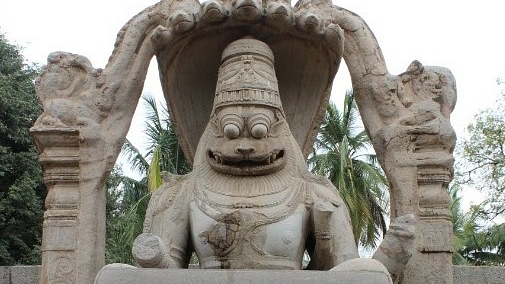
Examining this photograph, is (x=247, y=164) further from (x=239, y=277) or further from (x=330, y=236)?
(x=239, y=277)

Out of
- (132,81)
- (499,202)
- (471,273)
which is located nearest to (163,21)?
(132,81)

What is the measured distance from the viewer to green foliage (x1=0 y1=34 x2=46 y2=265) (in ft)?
43.0

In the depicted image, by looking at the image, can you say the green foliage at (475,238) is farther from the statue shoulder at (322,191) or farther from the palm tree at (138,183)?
the statue shoulder at (322,191)

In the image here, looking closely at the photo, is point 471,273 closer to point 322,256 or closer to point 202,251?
point 322,256

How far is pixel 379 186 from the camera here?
1452 centimetres

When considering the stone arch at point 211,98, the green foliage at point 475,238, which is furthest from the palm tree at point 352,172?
the stone arch at point 211,98

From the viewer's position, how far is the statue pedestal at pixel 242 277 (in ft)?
13.8

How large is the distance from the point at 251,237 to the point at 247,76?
1.09 metres

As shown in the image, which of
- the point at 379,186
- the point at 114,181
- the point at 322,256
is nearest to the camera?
the point at 322,256

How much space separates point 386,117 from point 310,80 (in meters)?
0.62

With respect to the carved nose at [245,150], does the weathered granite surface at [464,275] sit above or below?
below

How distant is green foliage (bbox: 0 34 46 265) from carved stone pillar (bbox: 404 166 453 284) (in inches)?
351

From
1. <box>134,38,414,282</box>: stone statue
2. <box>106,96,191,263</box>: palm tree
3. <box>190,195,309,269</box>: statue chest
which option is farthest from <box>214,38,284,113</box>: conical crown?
<box>106,96,191,263</box>: palm tree

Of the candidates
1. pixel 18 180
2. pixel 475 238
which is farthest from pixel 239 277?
pixel 475 238
